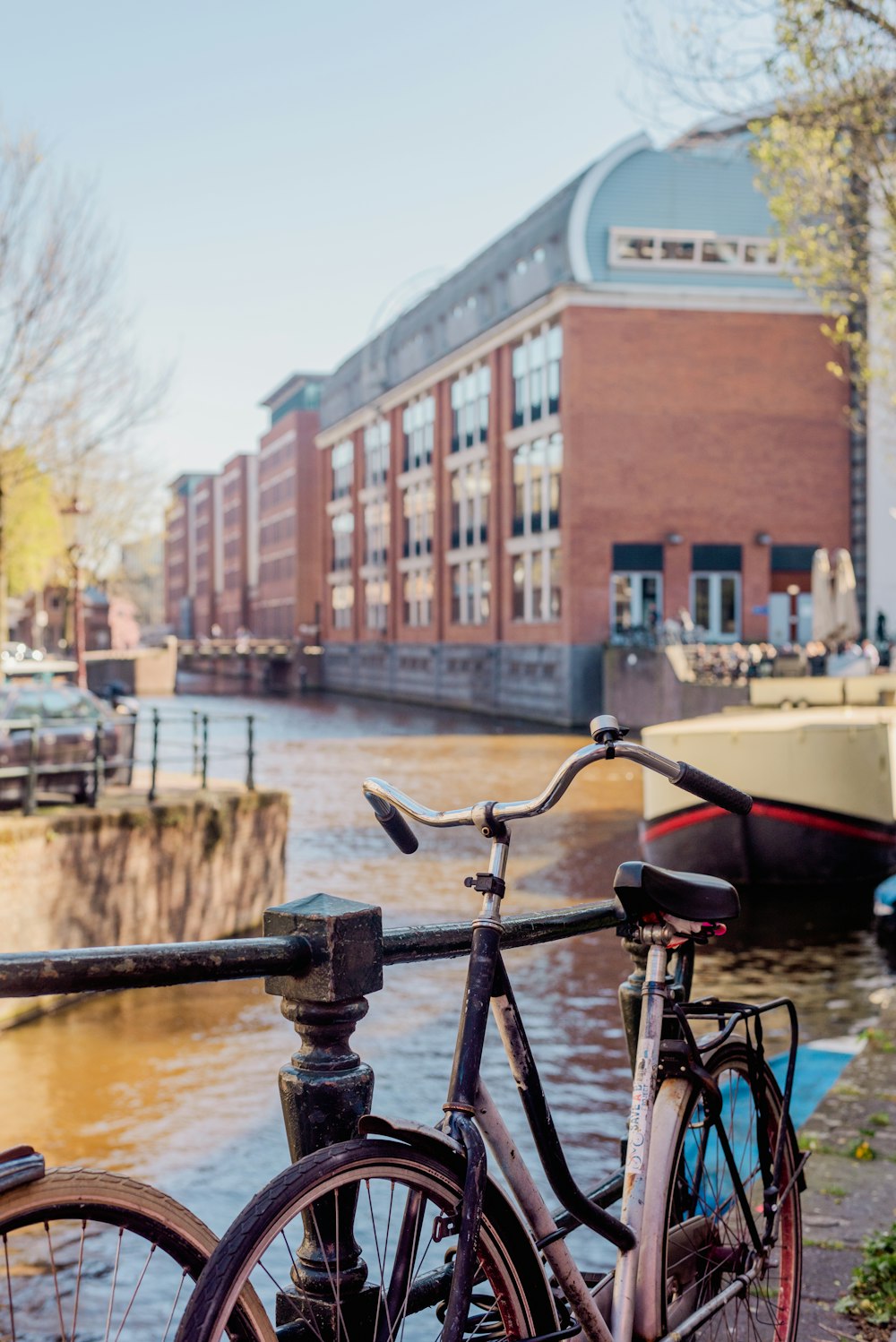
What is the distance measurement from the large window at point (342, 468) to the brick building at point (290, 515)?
15.1 feet

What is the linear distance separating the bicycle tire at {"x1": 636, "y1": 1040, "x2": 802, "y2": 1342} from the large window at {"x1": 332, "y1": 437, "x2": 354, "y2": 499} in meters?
68.3

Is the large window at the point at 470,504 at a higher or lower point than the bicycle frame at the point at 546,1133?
higher

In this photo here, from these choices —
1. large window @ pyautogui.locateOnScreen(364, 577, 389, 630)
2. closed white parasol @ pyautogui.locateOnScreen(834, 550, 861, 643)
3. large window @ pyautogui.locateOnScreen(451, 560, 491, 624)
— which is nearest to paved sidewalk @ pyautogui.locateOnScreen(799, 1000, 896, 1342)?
closed white parasol @ pyautogui.locateOnScreen(834, 550, 861, 643)

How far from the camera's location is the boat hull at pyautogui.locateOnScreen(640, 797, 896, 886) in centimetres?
1678

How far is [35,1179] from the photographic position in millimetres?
1761

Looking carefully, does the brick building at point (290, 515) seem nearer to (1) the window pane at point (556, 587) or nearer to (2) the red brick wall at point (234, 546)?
(2) the red brick wall at point (234, 546)

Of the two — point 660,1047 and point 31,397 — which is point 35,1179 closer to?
point 660,1047

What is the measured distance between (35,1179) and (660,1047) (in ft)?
4.42

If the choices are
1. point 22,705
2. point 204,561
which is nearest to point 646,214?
point 22,705

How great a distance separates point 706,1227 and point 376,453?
64123 millimetres

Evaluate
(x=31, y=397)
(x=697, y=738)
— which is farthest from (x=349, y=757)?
(x=697, y=738)

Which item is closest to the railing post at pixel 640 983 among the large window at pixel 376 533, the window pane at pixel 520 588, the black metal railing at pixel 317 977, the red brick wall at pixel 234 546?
the black metal railing at pixel 317 977

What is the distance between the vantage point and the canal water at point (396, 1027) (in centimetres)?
970

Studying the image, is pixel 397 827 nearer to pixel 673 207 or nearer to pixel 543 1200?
pixel 543 1200
